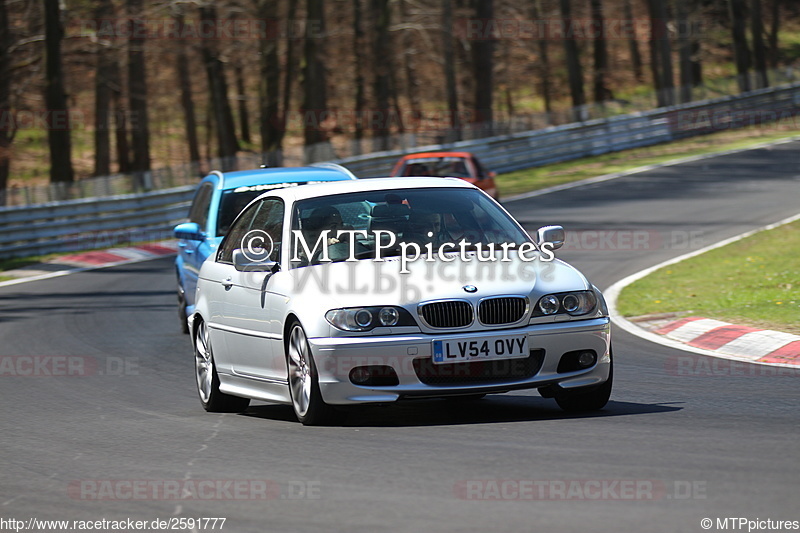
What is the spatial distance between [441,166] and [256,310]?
16.5 m

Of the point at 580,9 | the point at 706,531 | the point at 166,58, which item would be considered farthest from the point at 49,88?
the point at 580,9

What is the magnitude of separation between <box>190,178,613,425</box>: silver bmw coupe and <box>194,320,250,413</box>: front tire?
16cm

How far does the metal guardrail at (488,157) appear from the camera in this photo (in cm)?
2666

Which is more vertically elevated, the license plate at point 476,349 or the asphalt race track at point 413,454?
the license plate at point 476,349

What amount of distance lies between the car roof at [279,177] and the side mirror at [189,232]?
2.55 feet

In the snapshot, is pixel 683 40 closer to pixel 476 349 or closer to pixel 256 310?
pixel 256 310

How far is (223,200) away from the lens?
13.6 metres

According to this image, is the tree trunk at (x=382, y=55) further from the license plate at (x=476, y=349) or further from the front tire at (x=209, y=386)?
the license plate at (x=476, y=349)

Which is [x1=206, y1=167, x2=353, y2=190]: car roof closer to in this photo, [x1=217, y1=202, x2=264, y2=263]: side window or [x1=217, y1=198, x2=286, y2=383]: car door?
[x1=217, y1=202, x2=264, y2=263]: side window

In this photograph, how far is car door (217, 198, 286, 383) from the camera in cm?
843

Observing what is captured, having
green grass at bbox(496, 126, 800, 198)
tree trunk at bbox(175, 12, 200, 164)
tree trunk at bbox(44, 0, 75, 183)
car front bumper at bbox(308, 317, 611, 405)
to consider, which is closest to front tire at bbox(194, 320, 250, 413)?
car front bumper at bbox(308, 317, 611, 405)

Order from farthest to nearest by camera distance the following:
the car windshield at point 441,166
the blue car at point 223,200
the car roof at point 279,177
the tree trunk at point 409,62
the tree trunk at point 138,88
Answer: the tree trunk at point 409,62 → the tree trunk at point 138,88 → the car windshield at point 441,166 → the car roof at point 279,177 → the blue car at point 223,200

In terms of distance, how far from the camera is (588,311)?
26.1 ft

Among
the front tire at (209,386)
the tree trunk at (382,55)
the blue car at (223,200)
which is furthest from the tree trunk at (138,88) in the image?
the front tire at (209,386)
